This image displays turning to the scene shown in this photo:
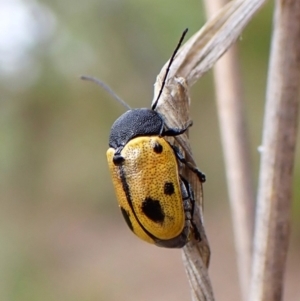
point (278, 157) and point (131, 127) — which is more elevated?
point (131, 127)

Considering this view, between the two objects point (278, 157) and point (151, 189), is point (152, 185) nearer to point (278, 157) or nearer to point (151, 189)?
point (151, 189)

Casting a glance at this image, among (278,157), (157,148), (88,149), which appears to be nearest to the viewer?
(278,157)

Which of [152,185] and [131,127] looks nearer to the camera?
A: [152,185]

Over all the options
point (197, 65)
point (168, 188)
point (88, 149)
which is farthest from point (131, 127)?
point (88, 149)

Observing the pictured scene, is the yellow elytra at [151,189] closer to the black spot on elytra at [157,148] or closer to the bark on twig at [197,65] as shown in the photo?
the black spot on elytra at [157,148]

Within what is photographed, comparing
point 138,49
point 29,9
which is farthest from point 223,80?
point 29,9

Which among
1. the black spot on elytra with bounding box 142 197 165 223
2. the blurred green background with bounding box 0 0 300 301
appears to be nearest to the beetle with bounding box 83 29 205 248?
the black spot on elytra with bounding box 142 197 165 223

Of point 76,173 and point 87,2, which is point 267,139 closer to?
point 87,2


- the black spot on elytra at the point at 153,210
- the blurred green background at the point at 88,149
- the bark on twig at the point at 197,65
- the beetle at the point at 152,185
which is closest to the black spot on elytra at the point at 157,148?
the beetle at the point at 152,185
